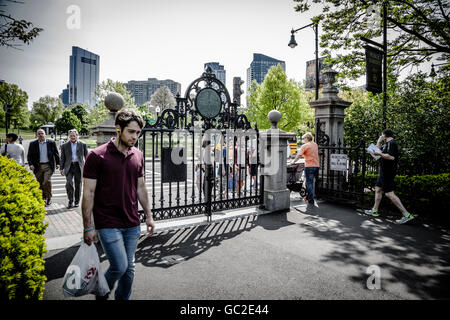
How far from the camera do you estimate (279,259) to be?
4.06 meters

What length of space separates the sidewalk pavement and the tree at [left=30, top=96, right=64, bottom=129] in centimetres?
8502

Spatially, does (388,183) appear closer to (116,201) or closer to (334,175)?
(334,175)

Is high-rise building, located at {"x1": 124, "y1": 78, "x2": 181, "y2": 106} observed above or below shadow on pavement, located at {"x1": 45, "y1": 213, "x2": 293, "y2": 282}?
above

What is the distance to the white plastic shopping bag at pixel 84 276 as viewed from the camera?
215cm

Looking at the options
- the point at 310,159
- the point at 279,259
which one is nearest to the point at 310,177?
the point at 310,159

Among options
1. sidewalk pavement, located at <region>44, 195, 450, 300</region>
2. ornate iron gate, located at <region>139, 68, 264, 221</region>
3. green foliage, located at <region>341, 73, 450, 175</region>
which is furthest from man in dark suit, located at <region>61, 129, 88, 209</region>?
green foliage, located at <region>341, 73, 450, 175</region>

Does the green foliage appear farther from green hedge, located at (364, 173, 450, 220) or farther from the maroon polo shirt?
the maroon polo shirt

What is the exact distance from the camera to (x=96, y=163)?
92.2 inches

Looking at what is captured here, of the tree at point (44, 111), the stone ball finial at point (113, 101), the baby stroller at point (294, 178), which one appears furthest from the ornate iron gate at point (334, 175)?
the tree at point (44, 111)

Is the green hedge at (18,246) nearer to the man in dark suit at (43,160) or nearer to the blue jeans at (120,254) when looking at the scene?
the blue jeans at (120,254)

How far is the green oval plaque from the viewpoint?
239 inches

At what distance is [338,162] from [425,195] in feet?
7.52

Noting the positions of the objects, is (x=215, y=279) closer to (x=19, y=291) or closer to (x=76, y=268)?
(x=76, y=268)
